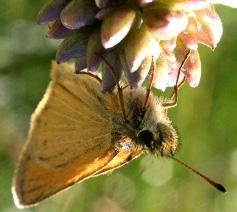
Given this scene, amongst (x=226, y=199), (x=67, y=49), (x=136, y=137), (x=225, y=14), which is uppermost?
(x=67, y=49)

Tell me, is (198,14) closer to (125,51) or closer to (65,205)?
(125,51)

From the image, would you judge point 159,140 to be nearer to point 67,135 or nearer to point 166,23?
point 67,135

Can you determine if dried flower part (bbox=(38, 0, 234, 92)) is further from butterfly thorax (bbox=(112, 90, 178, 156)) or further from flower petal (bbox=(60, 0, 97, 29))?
butterfly thorax (bbox=(112, 90, 178, 156))

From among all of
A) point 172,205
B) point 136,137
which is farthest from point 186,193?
point 136,137

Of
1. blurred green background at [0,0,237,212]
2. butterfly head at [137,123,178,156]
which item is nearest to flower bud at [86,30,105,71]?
butterfly head at [137,123,178,156]

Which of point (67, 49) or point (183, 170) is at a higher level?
point (67, 49)

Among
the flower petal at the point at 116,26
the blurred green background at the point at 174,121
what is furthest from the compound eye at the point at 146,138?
the blurred green background at the point at 174,121

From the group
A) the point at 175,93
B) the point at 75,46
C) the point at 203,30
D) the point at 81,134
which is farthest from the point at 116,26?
the point at 81,134
